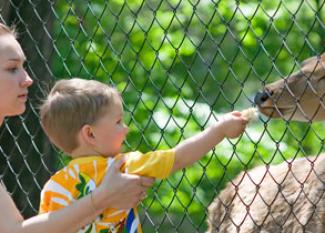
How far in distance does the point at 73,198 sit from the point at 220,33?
5052 mm

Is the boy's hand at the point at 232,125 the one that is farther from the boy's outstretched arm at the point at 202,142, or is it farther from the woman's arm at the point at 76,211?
the woman's arm at the point at 76,211

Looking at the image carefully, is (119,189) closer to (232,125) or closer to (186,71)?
(232,125)

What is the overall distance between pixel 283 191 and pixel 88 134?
7.85 feet

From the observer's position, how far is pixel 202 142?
13.8 feet

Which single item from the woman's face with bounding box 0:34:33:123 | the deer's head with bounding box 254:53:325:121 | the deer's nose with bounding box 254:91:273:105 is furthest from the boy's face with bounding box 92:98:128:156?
the deer's head with bounding box 254:53:325:121

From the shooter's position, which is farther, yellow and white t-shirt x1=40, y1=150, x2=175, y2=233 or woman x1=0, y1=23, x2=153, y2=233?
yellow and white t-shirt x1=40, y1=150, x2=175, y2=233

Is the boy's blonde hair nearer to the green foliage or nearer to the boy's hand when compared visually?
the boy's hand

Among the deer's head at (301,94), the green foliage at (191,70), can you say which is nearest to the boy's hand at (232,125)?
the deer's head at (301,94)

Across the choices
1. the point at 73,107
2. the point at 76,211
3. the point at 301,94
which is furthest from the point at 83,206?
the point at 301,94

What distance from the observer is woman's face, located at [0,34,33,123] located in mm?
4246

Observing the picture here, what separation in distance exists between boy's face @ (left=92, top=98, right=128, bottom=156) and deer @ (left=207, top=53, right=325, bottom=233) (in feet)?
4.67

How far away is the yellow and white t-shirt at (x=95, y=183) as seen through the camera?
4141mm

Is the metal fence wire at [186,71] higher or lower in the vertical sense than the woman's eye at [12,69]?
lower

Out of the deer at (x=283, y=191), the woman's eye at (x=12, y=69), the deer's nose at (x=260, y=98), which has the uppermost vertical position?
the woman's eye at (x=12, y=69)
